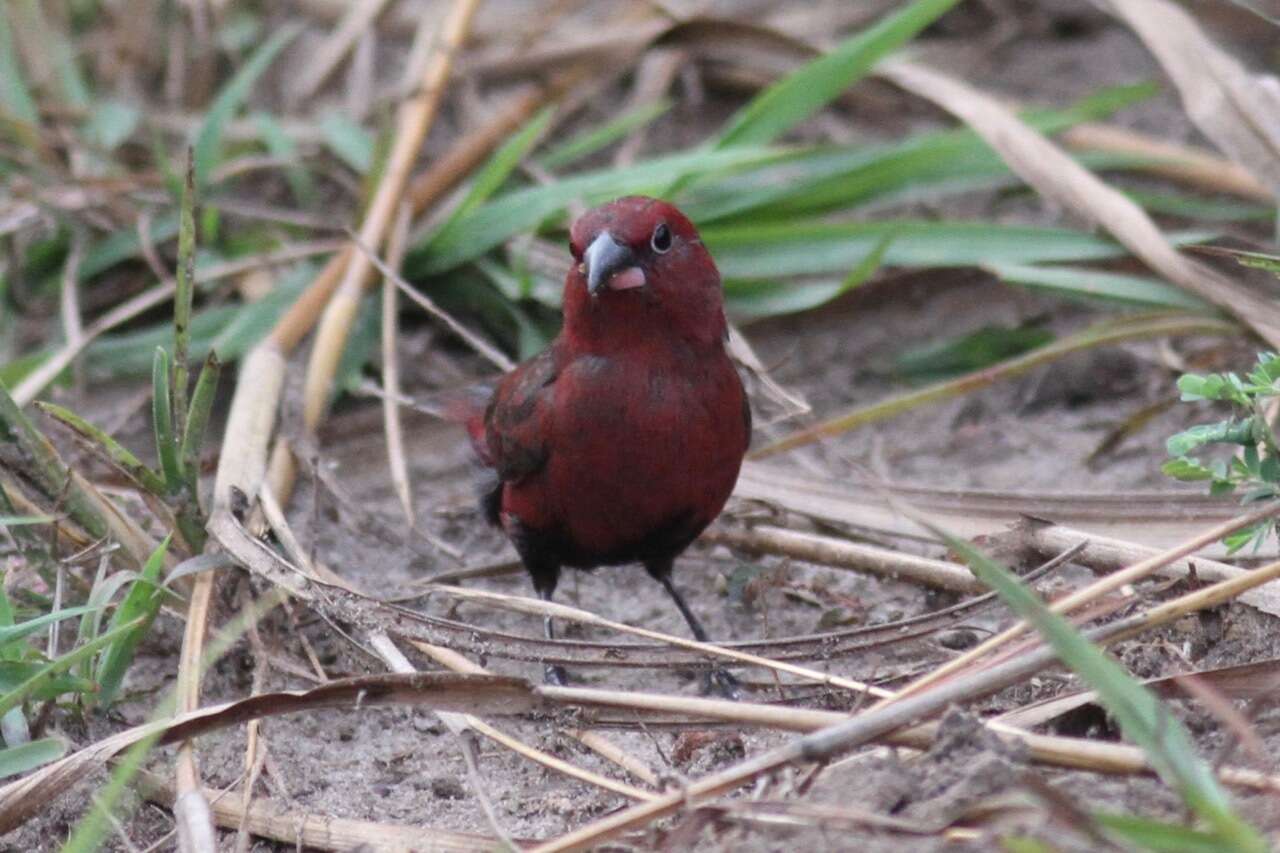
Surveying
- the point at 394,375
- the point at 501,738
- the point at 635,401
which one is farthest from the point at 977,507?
the point at 394,375

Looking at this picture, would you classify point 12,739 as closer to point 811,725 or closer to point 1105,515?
point 811,725

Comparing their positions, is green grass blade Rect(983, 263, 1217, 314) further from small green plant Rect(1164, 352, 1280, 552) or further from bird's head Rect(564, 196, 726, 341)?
small green plant Rect(1164, 352, 1280, 552)

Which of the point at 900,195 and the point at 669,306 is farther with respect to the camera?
the point at 900,195

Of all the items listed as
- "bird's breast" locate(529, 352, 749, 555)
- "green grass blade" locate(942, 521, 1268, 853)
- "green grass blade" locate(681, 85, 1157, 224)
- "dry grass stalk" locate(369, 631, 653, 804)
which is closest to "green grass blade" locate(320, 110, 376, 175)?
"green grass blade" locate(681, 85, 1157, 224)

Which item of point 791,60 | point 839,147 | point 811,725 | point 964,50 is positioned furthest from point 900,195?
point 811,725

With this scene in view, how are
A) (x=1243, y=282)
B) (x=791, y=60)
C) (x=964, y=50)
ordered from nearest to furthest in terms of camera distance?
1. (x=1243, y=282)
2. (x=791, y=60)
3. (x=964, y=50)

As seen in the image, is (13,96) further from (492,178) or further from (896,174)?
(896,174)

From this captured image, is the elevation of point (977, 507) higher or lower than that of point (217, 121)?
lower
